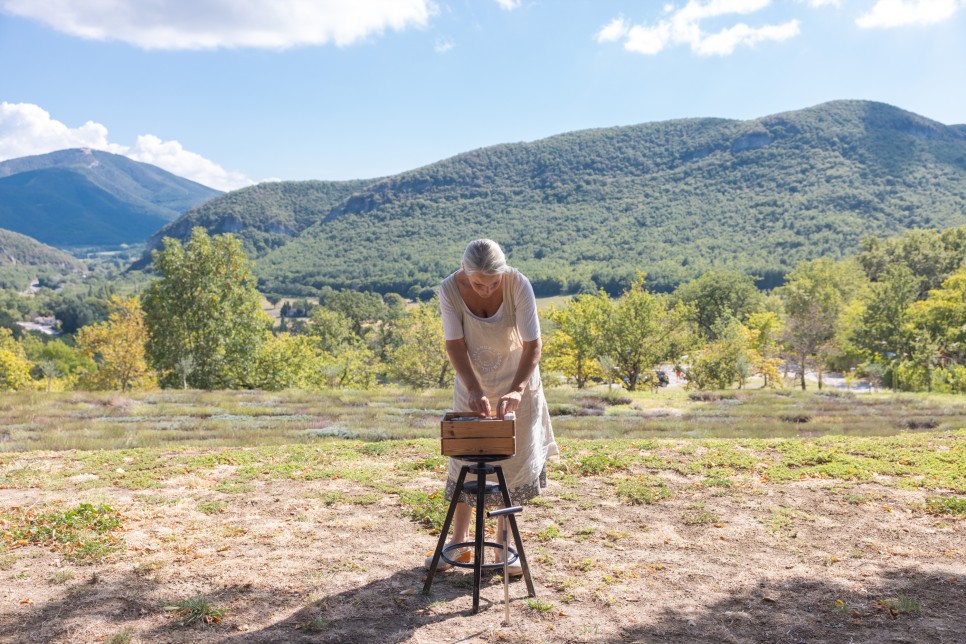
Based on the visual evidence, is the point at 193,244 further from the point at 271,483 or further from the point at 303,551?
the point at 303,551

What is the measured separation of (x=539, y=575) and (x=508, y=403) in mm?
1800

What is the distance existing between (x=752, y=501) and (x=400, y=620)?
4.62m

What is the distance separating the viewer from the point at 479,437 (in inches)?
167

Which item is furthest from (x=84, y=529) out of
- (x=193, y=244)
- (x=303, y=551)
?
(x=193, y=244)

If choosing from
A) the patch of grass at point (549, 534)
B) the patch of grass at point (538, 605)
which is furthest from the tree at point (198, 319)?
the patch of grass at point (538, 605)

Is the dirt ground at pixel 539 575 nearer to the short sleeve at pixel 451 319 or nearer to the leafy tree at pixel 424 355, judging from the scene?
the short sleeve at pixel 451 319

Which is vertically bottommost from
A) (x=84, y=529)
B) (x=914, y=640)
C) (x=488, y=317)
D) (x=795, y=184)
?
(x=914, y=640)

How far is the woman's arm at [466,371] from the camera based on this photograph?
4.52 metres

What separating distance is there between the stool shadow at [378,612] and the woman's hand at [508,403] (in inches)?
55.9

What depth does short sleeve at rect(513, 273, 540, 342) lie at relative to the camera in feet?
15.0

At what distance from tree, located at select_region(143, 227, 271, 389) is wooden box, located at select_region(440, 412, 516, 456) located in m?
28.7

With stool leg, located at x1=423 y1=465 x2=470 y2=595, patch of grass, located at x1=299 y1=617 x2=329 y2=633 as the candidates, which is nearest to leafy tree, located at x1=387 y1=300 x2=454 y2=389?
stool leg, located at x1=423 y1=465 x2=470 y2=595

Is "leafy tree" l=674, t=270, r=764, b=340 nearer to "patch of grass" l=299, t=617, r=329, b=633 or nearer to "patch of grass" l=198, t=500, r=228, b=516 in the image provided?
"patch of grass" l=198, t=500, r=228, b=516

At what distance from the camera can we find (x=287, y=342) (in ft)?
131
